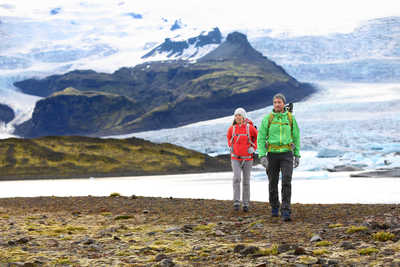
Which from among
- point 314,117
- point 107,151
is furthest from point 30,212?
point 314,117

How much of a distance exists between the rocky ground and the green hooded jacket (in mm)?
1290

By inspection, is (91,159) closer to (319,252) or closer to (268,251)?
(268,251)

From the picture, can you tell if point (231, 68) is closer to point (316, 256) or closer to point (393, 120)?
point (393, 120)

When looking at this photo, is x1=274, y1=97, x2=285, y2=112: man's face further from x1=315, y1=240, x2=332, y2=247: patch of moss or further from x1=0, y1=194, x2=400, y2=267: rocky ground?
x1=315, y1=240, x2=332, y2=247: patch of moss

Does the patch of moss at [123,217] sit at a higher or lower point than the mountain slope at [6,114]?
lower

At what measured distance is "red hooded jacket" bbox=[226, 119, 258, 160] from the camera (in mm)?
11055

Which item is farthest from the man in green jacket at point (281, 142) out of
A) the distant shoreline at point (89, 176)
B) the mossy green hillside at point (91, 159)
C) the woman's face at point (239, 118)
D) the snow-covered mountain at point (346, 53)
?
the snow-covered mountain at point (346, 53)

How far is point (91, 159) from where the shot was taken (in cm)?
5122

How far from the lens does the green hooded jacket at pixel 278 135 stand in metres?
9.58

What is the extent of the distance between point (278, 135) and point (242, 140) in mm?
1560

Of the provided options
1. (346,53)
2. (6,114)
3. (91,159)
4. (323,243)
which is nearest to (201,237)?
(323,243)

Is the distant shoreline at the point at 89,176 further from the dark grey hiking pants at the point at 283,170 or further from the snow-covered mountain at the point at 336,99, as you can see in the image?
the dark grey hiking pants at the point at 283,170

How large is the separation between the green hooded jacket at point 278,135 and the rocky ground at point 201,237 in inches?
50.8

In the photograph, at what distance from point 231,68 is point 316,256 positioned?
597 feet
